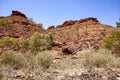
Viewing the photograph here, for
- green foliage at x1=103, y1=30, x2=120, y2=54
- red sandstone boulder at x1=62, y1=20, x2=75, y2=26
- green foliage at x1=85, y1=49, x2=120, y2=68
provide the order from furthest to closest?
1. red sandstone boulder at x1=62, y1=20, x2=75, y2=26
2. green foliage at x1=103, y1=30, x2=120, y2=54
3. green foliage at x1=85, y1=49, x2=120, y2=68

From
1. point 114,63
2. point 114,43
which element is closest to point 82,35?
point 114,43

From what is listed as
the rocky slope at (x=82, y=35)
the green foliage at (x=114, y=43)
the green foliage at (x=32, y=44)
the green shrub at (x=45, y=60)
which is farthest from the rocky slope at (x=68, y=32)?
the green shrub at (x=45, y=60)

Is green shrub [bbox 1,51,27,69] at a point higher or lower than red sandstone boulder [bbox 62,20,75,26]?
lower

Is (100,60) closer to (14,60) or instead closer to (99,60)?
(99,60)

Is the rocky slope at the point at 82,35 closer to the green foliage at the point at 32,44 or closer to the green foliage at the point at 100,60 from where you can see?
the green foliage at the point at 32,44

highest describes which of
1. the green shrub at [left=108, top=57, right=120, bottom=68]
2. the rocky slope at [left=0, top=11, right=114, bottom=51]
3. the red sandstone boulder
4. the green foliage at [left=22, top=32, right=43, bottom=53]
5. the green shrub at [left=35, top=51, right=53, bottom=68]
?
the red sandstone boulder

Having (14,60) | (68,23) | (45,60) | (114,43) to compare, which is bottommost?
(45,60)

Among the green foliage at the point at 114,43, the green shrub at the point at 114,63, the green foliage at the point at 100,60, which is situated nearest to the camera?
the green foliage at the point at 100,60

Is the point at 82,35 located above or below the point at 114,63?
above

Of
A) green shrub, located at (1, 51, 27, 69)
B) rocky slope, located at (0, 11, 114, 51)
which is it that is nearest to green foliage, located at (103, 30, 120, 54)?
rocky slope, located at (0, 11, 114, 51)

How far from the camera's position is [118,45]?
66.4 feet

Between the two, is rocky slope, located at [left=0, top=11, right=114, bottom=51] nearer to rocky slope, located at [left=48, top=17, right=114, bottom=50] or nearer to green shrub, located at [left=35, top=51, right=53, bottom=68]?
rocky slope, located at [left=48, top=17, right=114, bottom=50]

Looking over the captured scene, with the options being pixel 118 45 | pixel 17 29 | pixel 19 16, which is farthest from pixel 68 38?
pixel 19 16

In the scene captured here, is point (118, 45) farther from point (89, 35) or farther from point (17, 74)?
point (89, 35)
